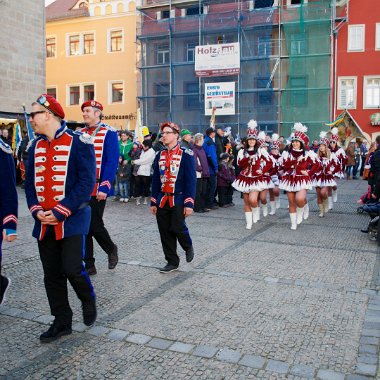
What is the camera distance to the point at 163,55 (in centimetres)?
3491

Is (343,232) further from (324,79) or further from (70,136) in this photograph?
(324,79)

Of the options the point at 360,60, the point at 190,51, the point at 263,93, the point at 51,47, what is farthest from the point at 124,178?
the point at 51,47

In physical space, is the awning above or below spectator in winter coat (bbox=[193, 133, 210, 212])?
above

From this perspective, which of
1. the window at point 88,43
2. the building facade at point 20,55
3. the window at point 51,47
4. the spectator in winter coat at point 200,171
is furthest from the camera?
the window at point 51,47

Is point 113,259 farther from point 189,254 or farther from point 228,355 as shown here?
point 228,355

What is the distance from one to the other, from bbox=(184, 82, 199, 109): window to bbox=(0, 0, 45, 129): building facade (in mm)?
11754

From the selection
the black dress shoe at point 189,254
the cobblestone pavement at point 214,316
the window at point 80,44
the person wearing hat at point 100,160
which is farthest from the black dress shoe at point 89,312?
the window at point 80,44

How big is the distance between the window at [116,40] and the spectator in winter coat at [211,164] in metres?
26.8

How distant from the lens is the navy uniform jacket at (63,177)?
4160mm

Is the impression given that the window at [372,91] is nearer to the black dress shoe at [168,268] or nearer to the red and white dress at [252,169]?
the red and white dress at [252,169]

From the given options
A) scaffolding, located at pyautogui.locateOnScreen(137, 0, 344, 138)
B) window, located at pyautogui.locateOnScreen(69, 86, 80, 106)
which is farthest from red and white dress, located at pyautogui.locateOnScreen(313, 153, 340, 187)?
window, located at pyautogui.locateOnScreen(69, 86, 80, 106)

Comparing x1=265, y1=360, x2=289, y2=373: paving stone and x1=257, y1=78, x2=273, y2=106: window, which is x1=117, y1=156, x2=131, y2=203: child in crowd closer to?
x1=265, y1=360, x2=289, y2=373: paving stone

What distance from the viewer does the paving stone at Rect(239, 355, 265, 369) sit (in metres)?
3.77

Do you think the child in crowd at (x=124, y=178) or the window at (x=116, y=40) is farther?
the window at (x=116, y=40)
